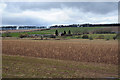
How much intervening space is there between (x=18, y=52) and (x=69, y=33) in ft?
172

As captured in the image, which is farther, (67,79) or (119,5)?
(119,5)

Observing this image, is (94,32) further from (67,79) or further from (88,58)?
(67,79)

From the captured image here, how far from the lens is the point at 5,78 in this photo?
828 centimetres

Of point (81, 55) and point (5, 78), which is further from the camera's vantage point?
point (81, 55)

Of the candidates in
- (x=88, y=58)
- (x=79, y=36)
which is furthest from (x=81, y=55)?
(x=79, y=36)

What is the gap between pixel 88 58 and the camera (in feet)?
56.4

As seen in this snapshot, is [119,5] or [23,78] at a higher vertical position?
[119,5]

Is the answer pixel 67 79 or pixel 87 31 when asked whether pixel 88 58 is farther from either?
pixel 87 31

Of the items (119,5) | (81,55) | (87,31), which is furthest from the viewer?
(87,31)

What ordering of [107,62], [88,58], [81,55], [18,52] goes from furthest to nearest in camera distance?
[18,52] → [81,55] → [88,58] → [107,62]

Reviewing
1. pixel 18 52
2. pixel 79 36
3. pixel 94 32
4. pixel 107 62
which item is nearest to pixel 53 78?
pixel 107 62

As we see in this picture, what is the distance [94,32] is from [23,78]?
63.9m

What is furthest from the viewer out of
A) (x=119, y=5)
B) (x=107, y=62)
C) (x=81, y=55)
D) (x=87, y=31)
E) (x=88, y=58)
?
(x=87, y=31)

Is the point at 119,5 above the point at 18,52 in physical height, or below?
above
